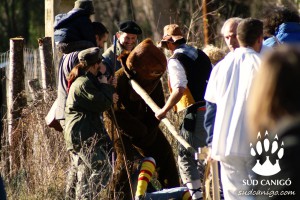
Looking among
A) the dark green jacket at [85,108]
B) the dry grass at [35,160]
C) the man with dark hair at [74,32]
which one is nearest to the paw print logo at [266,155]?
the dark green jacket at [85,108]

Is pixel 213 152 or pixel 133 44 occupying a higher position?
pixel 133 44

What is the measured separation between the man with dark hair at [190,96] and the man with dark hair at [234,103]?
1647 mm

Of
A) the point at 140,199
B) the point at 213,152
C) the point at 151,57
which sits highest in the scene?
the point at 151,57

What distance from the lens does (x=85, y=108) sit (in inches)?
322

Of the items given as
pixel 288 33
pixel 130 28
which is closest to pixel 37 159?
pixel 130 28

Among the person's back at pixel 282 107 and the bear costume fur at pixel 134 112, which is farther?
the bear costume fur at pixel 134 112

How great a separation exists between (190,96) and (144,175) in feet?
2.59

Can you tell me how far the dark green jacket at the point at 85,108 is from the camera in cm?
813

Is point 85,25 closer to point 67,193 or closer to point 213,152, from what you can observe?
point 67,193

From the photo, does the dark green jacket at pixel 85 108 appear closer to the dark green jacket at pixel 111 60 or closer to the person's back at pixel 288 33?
the dark green jacket at pixel 111 60

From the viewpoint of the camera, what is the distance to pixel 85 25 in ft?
29.7

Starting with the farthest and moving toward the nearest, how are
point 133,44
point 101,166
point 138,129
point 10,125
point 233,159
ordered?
1. point 10,125
2. point 133,44
3. point 138,129
4. point 101,166
5. point 233,159

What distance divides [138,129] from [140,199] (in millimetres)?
632

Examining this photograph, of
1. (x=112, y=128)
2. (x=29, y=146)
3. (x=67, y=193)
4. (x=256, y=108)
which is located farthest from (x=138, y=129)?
(x=256, y=108)
